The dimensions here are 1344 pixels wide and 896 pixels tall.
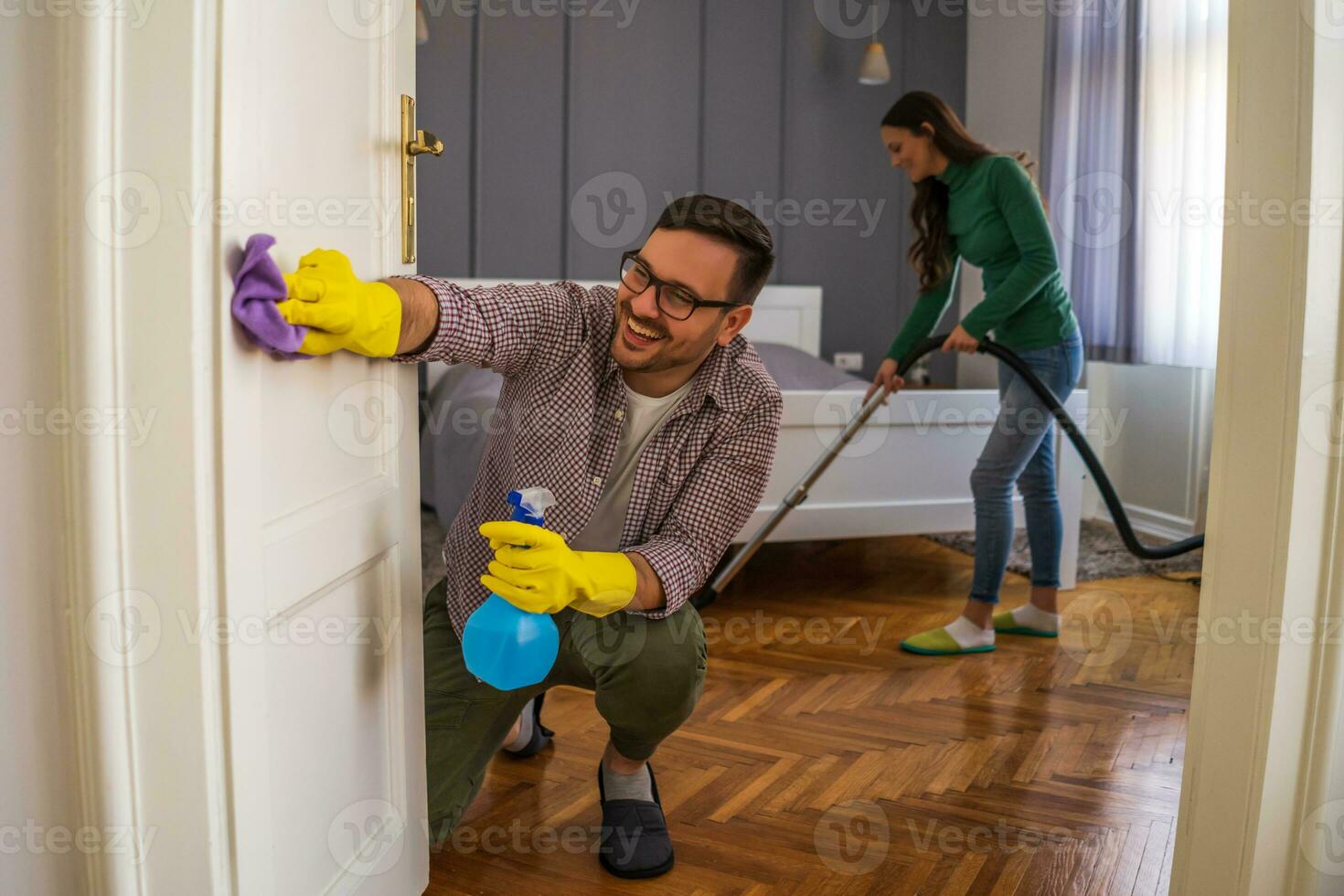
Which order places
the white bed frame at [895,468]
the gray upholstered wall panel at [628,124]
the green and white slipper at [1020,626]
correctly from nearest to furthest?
the green and white slipper at [1020,626], the white bed frame at [895,468], the gray upholstered wall panel at [628,124]

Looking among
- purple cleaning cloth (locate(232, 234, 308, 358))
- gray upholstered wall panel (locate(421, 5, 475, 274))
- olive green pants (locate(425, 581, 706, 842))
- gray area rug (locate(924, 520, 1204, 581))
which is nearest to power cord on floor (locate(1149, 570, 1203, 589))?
gray area rug (locate(924, 520, 1204, 581))

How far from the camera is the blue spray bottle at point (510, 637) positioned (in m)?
1.22

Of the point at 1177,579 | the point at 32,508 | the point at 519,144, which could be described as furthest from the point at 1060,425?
the point at 519,144

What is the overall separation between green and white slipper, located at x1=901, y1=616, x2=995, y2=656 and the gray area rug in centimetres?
79

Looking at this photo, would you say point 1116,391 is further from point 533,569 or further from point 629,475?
point 533,569

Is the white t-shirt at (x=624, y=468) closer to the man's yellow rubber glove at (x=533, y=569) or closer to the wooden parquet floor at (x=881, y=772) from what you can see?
the man's yellow rubber glove at (x=533, y=569)

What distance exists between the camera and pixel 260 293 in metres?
0.84

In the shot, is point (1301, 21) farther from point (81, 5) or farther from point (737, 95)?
point (737, 95)

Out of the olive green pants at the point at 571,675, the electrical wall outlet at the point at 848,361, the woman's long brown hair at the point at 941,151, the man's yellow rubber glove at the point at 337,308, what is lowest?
the olive green pants at the point at 571,675

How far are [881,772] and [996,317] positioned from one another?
113cm

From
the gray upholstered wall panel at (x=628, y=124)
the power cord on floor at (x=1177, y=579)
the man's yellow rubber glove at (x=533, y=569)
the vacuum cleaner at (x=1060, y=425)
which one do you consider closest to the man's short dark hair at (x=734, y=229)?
the man's yellow rubber glove at (x=533, y=569)

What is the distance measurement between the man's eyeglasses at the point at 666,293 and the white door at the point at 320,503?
31 cm

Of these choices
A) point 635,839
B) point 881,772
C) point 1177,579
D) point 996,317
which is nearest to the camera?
point 635,839

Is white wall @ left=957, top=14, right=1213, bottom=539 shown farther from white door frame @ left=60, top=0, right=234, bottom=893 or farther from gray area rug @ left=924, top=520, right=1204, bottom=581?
white door frame @ left=60, top=0, right=234, bottom=893
